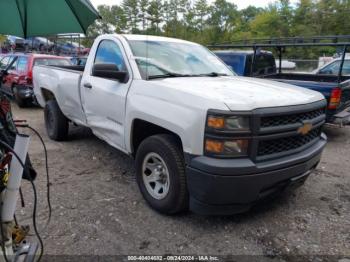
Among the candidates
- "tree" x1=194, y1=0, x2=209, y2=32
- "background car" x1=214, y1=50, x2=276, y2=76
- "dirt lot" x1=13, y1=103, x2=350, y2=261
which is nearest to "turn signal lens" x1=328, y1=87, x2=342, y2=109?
"dirt lot" x1=13, y1=103, x2=350, y2=261

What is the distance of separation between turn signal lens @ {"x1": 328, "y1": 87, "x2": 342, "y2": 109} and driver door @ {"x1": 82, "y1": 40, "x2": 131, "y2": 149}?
3.96m

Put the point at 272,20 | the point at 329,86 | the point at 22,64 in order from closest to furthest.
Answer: the point at 329,86
the point at 22,64
the point at 272,20

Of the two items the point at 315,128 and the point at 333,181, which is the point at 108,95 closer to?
the point at 315,128

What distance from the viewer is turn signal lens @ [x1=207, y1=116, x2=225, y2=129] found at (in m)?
2.61

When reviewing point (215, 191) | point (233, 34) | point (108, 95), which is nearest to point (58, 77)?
point (108, 95)

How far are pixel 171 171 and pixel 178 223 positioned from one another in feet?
1.90

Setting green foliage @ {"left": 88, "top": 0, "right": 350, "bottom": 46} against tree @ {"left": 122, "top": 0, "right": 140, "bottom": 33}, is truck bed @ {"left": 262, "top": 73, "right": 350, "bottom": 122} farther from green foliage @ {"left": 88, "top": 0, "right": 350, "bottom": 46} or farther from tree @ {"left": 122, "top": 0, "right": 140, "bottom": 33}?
green foliage @ {"left": 88, "top": 0, "right": 350, "bottom": 46}

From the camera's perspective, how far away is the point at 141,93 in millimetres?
3393

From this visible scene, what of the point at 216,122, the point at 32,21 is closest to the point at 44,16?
the point at 32,21

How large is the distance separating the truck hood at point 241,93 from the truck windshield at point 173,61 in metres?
0.24

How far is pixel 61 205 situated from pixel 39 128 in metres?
4.08

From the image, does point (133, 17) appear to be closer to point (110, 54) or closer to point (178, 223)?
point (110, 54)

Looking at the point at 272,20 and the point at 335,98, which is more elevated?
the point at 272,20

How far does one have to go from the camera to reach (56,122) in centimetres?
578
